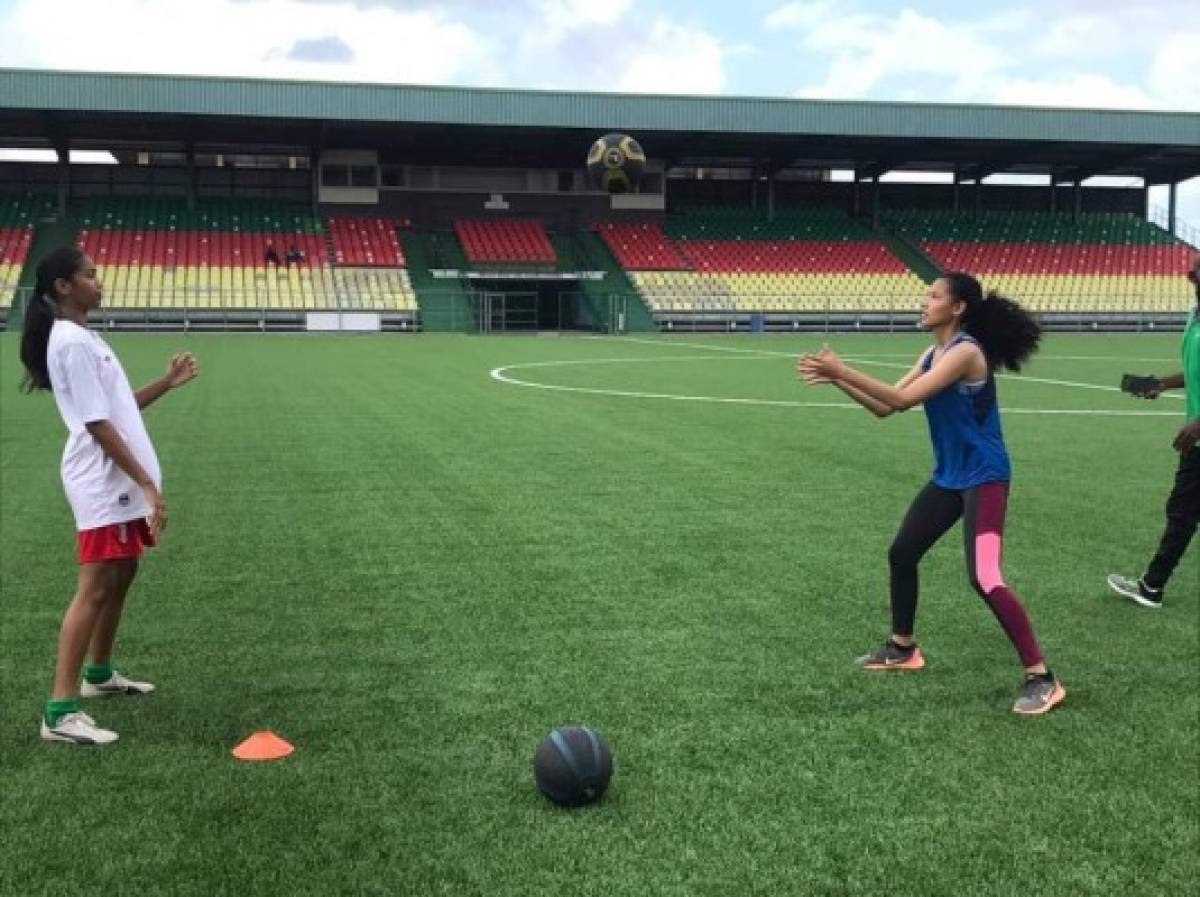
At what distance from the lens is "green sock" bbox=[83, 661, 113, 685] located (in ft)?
17.9

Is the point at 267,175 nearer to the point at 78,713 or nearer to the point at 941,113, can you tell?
the point at 941,113

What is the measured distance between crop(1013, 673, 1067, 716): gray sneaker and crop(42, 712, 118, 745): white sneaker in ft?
12.5

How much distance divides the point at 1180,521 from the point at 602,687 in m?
3.84

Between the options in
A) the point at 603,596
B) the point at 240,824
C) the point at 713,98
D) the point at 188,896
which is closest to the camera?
the point at 188,896

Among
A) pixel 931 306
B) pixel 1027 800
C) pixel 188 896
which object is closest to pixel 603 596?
pixel 931 306

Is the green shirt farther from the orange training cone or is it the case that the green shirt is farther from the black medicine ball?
the orange training cone

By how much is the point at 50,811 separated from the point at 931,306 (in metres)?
4.05

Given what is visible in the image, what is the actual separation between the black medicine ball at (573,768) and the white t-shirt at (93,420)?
2.03 meters

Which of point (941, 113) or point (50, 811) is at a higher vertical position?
point (941, 113)

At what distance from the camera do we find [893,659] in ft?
19.1

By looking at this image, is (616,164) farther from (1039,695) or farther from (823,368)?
(1039,695)

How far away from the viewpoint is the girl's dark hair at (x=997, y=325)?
5.37m

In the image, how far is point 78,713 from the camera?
492 cm

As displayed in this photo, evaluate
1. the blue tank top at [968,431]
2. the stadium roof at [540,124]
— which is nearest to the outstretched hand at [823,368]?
the blue tank top at [968,431]
